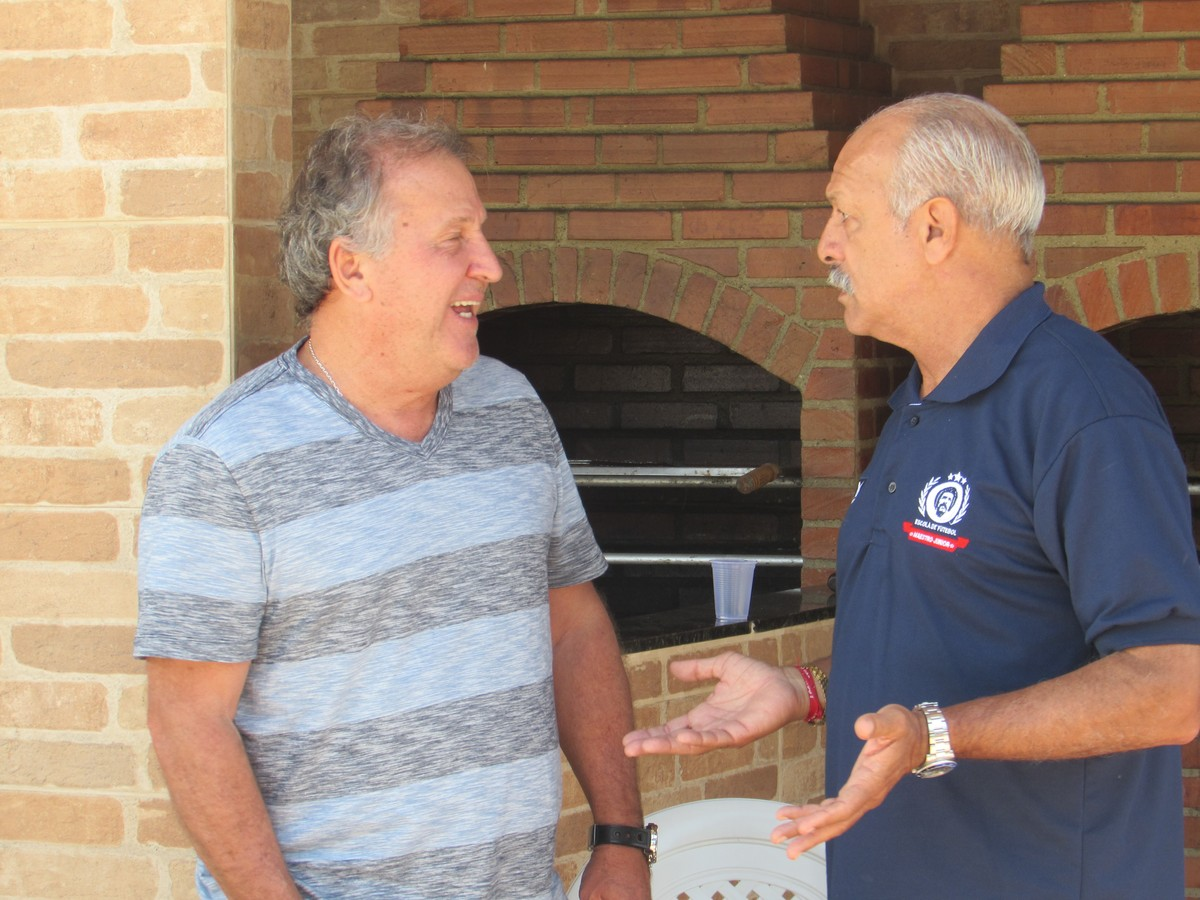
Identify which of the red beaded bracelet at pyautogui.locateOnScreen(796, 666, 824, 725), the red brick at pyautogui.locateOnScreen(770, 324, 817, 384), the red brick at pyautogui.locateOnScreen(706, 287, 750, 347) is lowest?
the red beaded bracelet at pyautogui.locateOnScreen(796, 666, 824, 725)

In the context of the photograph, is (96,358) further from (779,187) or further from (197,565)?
(779,187)

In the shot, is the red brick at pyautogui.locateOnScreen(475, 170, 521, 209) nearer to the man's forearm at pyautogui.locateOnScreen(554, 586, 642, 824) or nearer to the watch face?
the man's forearm at pyautogui.locateOnScreen(554, 586, 642, 824)

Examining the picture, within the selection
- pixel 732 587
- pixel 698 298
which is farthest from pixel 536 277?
pixel 732 587

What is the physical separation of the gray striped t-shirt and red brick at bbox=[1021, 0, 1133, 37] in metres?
2.49

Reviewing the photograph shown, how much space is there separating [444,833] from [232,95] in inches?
49.4

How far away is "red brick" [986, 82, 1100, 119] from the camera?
3.87 metres

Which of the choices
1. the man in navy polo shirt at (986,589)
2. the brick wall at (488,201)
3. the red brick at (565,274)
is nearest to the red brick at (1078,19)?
the brick wall at (488,201)

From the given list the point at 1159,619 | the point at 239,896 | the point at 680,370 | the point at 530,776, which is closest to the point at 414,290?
the point at 530,776

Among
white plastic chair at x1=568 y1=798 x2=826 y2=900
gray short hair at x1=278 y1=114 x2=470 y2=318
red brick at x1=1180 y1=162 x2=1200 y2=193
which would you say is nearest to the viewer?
gray short hair at x1=278 y1=114 x2=470 y2=318

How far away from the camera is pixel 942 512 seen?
70.9 inches

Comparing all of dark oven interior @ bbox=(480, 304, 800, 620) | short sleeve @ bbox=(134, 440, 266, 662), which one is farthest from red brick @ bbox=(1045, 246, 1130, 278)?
short sleeve @ bbox=(134, 440, 266, 662)

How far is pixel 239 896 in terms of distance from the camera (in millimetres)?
1803

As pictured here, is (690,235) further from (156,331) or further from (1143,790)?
(1143,790)

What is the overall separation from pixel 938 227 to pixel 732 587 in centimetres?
A: 164
